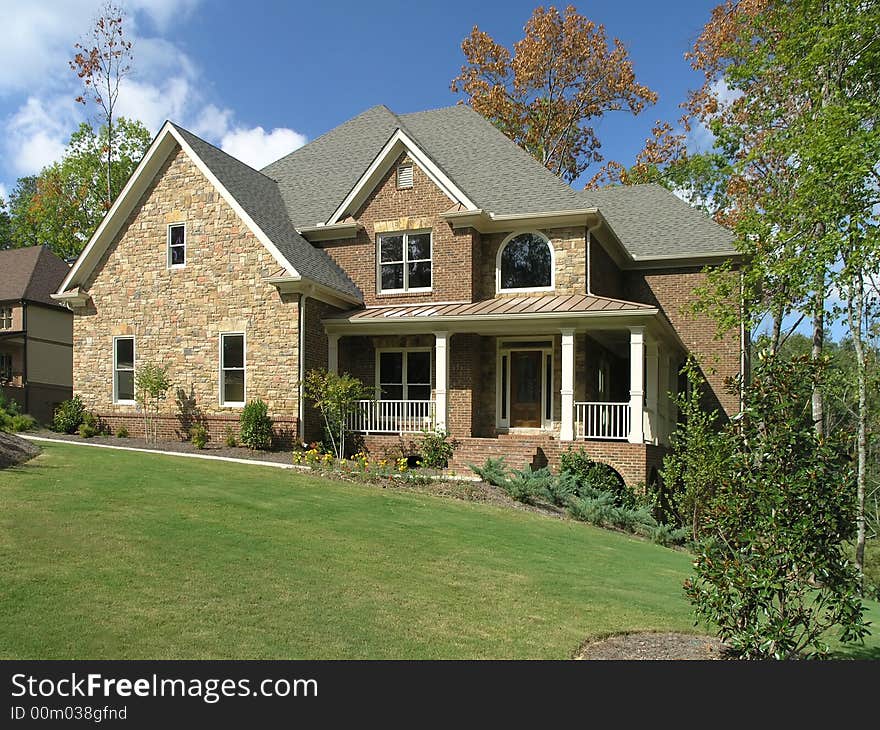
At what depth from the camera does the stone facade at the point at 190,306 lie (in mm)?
18984

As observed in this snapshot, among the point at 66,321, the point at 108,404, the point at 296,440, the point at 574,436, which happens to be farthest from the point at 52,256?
the point at 574,436

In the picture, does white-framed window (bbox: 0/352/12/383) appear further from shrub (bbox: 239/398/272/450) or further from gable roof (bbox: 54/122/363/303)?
shrub (bbox: 239/398/272/450)

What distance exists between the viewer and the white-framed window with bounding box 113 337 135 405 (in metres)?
21.0

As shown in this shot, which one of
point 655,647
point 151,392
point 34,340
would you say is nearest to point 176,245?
point 151,392

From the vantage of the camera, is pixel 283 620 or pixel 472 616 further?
pixel 472 616

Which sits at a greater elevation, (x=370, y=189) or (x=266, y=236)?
(x=370, y=189)

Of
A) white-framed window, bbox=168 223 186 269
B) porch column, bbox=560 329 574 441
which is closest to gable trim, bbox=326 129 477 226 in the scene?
white-framed window, bbox=168 223 186 269

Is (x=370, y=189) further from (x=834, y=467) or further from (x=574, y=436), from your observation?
(x=834, y=467)

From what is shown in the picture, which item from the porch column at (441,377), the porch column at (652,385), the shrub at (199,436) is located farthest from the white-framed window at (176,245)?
the porch column at (652,385)

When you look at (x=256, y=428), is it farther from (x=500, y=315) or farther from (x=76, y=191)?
(x=76, y=191)

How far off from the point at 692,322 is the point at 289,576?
17618 mm

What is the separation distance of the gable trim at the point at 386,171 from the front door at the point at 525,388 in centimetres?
428

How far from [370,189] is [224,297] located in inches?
200
